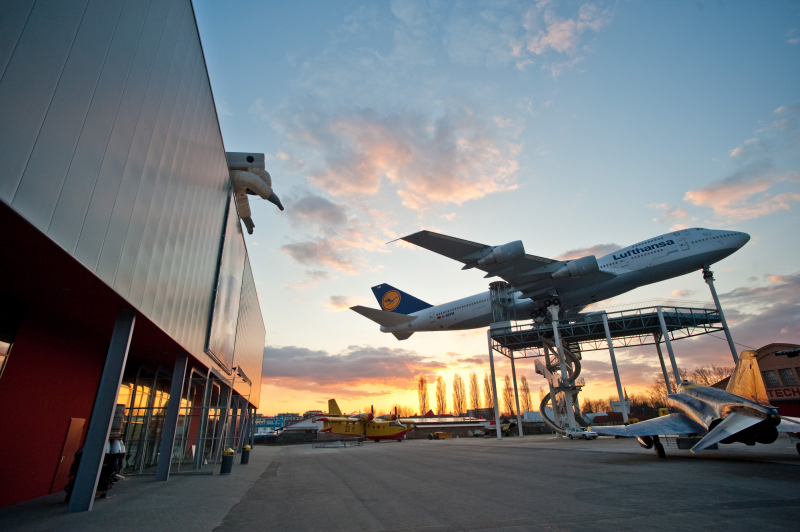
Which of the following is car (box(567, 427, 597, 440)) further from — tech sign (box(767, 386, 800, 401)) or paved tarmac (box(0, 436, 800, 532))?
tech sign (box(767, 386, 800, 401))

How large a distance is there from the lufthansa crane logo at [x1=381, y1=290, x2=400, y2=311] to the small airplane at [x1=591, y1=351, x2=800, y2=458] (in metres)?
33.5

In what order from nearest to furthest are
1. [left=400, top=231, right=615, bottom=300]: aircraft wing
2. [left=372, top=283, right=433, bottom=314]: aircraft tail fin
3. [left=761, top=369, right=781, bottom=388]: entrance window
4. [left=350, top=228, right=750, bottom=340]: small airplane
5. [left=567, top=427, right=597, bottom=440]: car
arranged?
[left=567, top=427, right=597, bottom=440]: car, [left=400, top=231, right=615, bottom=300]: aircraft wing, [left=350, top=228, right=750, bottom=340]: small airplane, [left=761, top=369, right=781, bottom=388]: entrance window, [left=372, top=283, right=433, bottom=314]: aircraft tail fin

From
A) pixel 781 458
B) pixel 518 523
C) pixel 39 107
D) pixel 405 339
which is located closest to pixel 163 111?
pixel 39 107

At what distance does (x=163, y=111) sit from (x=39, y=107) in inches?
155

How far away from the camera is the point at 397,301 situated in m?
45.5

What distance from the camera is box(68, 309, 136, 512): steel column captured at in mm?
6992

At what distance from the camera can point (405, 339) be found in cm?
4403

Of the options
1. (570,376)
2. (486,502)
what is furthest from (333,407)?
(486,502)

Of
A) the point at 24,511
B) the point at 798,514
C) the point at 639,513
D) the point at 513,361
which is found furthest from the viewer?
the point at 513,361

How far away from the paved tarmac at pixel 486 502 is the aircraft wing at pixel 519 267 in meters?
16.5

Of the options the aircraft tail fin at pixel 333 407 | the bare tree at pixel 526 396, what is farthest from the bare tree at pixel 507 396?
the aircraft tail fin at pixel 333 407

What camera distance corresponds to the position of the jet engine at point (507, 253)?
974 inches

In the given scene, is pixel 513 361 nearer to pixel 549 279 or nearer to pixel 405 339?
pixel 549 279

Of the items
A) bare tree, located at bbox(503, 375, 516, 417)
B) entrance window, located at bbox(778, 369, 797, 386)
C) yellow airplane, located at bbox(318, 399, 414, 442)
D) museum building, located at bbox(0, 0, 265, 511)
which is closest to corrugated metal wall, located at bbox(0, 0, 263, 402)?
museum building, located at bbox(0, 0, 265, 511)
